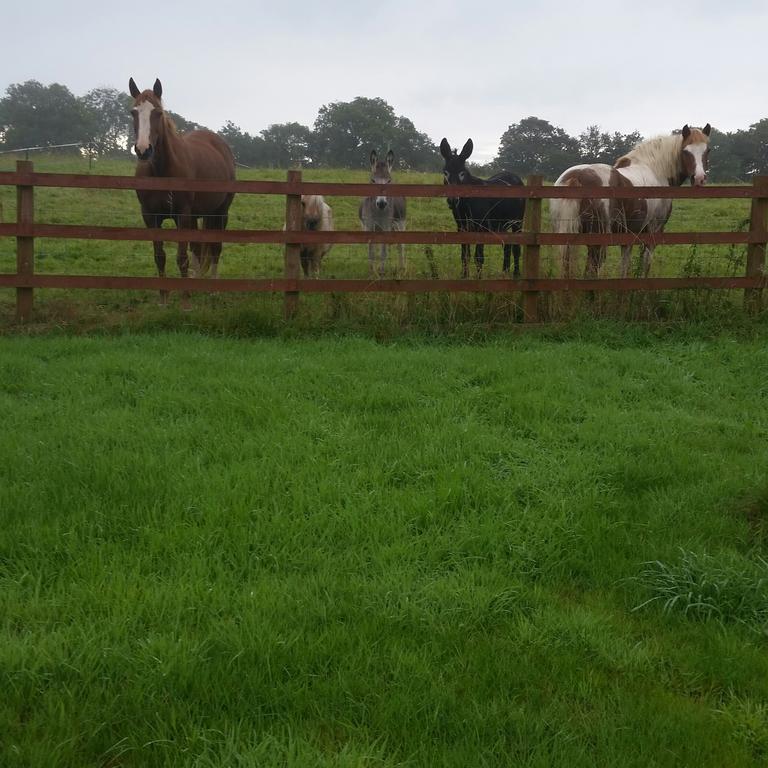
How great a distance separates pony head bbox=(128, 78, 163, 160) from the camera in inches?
353

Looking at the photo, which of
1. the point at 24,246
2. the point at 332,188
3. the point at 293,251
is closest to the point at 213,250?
the point at 293,251

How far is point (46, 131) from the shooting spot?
70.2 meters

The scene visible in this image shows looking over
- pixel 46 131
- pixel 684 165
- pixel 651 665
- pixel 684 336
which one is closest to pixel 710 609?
pixel 651 665

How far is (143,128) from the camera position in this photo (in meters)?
9.00

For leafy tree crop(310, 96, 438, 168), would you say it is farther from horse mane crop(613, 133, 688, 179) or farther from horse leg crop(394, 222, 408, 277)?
horse mane crop(613, 133, 688, 179)

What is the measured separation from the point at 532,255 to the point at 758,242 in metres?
2.62

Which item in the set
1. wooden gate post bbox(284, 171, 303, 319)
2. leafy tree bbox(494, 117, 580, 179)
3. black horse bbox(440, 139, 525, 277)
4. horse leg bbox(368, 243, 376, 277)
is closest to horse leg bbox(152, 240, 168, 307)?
wooden gate post bbox(284, 171, 303, 319)

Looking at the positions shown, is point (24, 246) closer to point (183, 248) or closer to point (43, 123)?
point (183, 248)

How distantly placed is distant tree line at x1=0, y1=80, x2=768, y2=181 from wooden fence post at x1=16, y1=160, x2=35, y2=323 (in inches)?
1959

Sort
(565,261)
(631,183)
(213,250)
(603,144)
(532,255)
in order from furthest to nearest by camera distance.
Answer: (603,144) < (213,250) < (631,183) < (565,261) < (532,255)

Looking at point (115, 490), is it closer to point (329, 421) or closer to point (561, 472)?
point (329, 421)

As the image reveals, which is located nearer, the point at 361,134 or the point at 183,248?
the point at 183,248

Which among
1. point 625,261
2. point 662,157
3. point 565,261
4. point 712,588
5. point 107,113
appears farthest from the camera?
point 107,113

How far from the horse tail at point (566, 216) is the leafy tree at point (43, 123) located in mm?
67034
